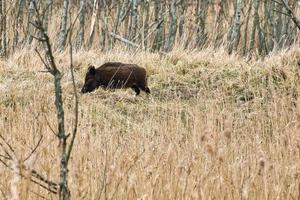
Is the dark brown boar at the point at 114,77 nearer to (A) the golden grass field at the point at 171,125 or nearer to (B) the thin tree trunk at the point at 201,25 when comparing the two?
(A) the golden grass field at the point at 171,125

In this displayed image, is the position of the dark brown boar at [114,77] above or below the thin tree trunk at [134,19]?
below

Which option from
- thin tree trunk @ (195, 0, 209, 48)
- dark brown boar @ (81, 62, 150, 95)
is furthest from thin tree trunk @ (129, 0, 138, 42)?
dark brown boar @ (81, 62, 150, 95)

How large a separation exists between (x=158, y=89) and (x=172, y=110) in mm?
877

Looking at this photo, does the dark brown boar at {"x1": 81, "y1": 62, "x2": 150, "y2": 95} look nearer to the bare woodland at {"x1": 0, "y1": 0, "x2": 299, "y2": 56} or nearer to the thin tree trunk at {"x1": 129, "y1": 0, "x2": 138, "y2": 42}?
the bare woodland at {"x1": 0, "y1": 0, "x2": 299, "y2": 56}

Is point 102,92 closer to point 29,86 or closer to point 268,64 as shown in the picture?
point 29,86

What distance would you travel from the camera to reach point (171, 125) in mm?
4523

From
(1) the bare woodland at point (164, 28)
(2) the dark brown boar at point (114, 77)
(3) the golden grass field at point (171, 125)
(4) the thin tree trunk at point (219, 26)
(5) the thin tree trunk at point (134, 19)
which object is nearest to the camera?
(3) the golden grass field at point (171, 125)

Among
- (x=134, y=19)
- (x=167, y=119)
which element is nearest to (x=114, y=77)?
(x=167, y=119)

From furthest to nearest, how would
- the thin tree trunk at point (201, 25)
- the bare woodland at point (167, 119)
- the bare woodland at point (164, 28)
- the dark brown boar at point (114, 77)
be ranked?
the thin tree trunk at point (201, 25) < the bare woodland at point (164, 28) < the dark brown boar at point (114, 77) < the bare woodland at point (167, 119)

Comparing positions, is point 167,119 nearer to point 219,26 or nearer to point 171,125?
point 171,125

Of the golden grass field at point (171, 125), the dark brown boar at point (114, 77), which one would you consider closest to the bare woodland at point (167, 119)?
the golden grass field at point (171, 125)

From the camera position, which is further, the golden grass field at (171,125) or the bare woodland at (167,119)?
the golden grass field at (171,125)

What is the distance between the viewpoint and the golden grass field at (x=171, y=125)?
2736 mm

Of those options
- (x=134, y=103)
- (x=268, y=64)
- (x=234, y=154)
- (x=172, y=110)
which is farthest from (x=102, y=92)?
(x=234, y=154)
